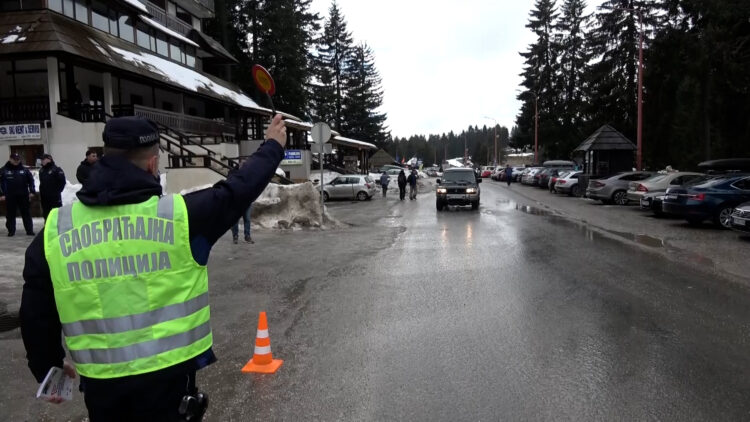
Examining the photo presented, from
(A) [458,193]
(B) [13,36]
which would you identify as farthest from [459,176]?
(B) [13,36]

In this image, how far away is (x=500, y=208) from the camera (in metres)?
22.3

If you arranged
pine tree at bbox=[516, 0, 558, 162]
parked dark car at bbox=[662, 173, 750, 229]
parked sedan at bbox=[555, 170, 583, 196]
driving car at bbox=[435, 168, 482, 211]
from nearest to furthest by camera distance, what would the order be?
parked dark car at bbox=[662, 173, 750, 229] < driving car at bbox=[435, 168, 482, 211] < parked sedan at bbox=[555, 170, 583, 196] < pine tree at bbox=[516, 0, 558, 162]

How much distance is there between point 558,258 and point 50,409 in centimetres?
867

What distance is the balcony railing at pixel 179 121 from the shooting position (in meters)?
23.8

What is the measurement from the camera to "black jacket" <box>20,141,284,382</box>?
2.19 m

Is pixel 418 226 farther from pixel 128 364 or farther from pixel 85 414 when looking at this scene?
pixel 128 364

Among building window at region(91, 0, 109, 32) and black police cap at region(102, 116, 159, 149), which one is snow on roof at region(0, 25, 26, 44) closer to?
building window at region(91, 0, 109, 32)

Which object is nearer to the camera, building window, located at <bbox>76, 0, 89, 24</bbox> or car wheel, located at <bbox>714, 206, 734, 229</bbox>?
car wheel, located at <bbox>714, 206, 734, 229</bbox>

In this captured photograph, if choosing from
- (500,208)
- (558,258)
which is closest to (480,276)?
(558,258)

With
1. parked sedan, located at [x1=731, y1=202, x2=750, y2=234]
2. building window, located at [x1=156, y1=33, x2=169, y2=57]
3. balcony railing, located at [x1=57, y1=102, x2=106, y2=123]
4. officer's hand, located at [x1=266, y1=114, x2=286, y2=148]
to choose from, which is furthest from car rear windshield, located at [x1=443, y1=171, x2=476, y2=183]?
officer's hand, located at [x1=266, y1=114, x2=286, y2=148]

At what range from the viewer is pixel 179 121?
27562 mm

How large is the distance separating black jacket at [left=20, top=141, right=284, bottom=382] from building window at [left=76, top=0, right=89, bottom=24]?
83.8 feet

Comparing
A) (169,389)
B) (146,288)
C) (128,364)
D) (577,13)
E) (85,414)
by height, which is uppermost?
(577,13)

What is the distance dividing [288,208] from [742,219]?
11.4m
